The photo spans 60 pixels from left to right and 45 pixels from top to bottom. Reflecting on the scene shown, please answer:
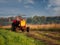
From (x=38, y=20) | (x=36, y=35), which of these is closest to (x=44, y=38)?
(x=36, y=35)

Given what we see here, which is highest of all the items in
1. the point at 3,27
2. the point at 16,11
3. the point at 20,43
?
the point at 16,11

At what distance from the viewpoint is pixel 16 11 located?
4.21 meters

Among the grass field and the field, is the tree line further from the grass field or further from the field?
the grass field

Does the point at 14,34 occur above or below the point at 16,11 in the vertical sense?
below

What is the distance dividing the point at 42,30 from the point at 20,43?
1.51 ft

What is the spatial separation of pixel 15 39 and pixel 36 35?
0.37m

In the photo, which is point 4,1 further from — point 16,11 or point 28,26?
point 28,26

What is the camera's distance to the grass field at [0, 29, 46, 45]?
13.0 feet

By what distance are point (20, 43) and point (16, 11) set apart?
56 cm

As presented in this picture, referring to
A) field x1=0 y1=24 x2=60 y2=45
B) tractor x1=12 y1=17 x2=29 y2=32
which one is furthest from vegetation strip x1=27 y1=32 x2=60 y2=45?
tractor x1=12 y1=17 x2=29 y2=32

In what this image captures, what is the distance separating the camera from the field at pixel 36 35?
404cm

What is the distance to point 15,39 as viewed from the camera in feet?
13.2

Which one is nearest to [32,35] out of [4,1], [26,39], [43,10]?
[26,39]

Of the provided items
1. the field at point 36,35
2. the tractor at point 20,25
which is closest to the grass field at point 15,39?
the field at point 36,35
